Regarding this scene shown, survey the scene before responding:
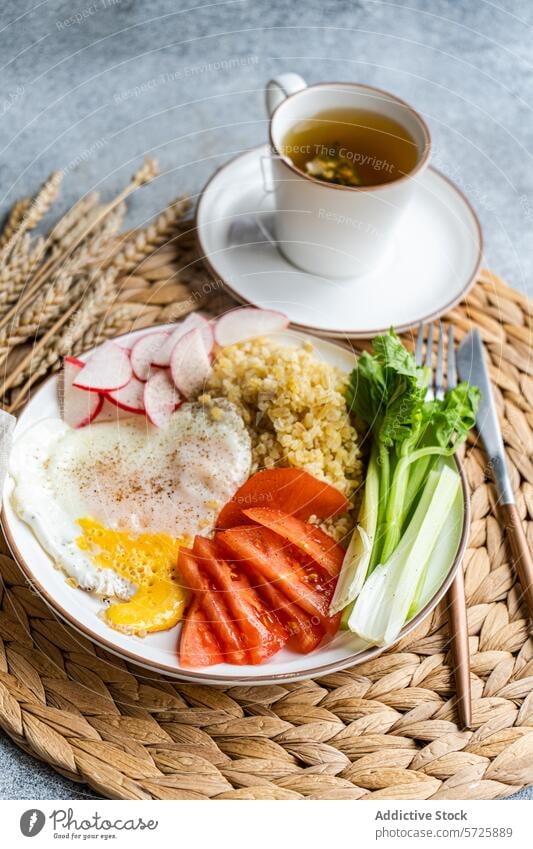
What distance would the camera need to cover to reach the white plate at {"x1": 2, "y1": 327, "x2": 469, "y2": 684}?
0.92 meters

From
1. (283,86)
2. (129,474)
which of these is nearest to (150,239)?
(283,86)

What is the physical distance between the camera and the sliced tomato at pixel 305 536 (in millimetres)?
1028

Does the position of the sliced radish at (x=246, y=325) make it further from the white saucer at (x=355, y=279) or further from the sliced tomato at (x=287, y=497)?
the sliced tomato at (x=287, y=497)

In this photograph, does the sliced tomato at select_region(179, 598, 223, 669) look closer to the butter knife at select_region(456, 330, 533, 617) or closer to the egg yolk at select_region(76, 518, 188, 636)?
the egg yolk at select_region(76, 518, 188, 636)

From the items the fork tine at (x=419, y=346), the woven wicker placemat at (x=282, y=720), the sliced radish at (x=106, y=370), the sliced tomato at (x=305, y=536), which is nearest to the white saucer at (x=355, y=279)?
the fork tine at (x=419, y=346)

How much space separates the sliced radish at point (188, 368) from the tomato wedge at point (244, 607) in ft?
0.80
